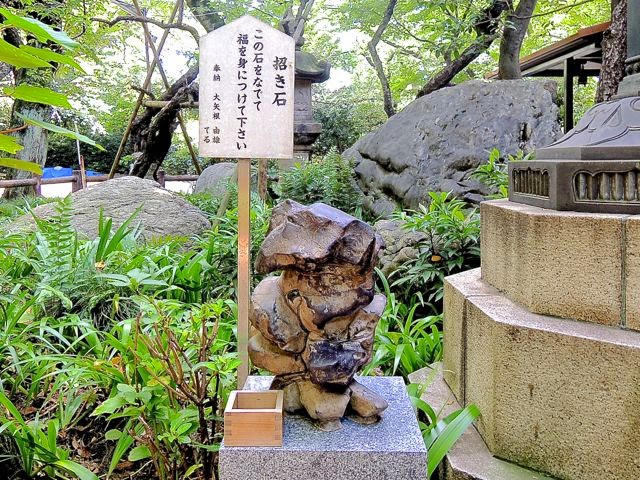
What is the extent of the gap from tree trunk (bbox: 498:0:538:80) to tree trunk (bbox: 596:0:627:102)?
127 inches

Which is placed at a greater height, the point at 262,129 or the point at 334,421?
the point at 262,129

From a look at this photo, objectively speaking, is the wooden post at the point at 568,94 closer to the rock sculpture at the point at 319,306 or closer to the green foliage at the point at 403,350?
the green foliage at the point at 403,350

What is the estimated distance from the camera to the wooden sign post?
93.0 inches

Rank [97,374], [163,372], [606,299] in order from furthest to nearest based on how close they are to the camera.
A: 1. [97,374]
2. [163,372]
3. [606,299]

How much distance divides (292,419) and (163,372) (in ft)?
2.35

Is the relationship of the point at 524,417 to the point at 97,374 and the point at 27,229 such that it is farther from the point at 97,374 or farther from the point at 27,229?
the point at 27,229

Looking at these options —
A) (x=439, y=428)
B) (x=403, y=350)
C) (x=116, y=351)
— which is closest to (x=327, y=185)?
(x=403, y=350)

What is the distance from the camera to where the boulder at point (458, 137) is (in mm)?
5902

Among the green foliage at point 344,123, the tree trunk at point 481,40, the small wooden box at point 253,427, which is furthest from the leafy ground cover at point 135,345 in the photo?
the green foliage at point 344,123

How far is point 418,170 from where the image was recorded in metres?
6.13

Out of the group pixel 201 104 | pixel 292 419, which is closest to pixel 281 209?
pixel 292 419

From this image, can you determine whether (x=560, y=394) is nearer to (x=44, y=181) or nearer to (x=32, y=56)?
(x=32, y=56)

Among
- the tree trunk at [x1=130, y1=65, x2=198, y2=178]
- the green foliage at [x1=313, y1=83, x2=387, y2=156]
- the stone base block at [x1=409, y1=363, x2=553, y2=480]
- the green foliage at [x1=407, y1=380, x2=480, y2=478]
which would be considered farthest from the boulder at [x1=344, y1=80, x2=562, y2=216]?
the green foliage at [x1=313, y1=83, x2=387, y2=156]

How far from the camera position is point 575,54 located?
845 cm
